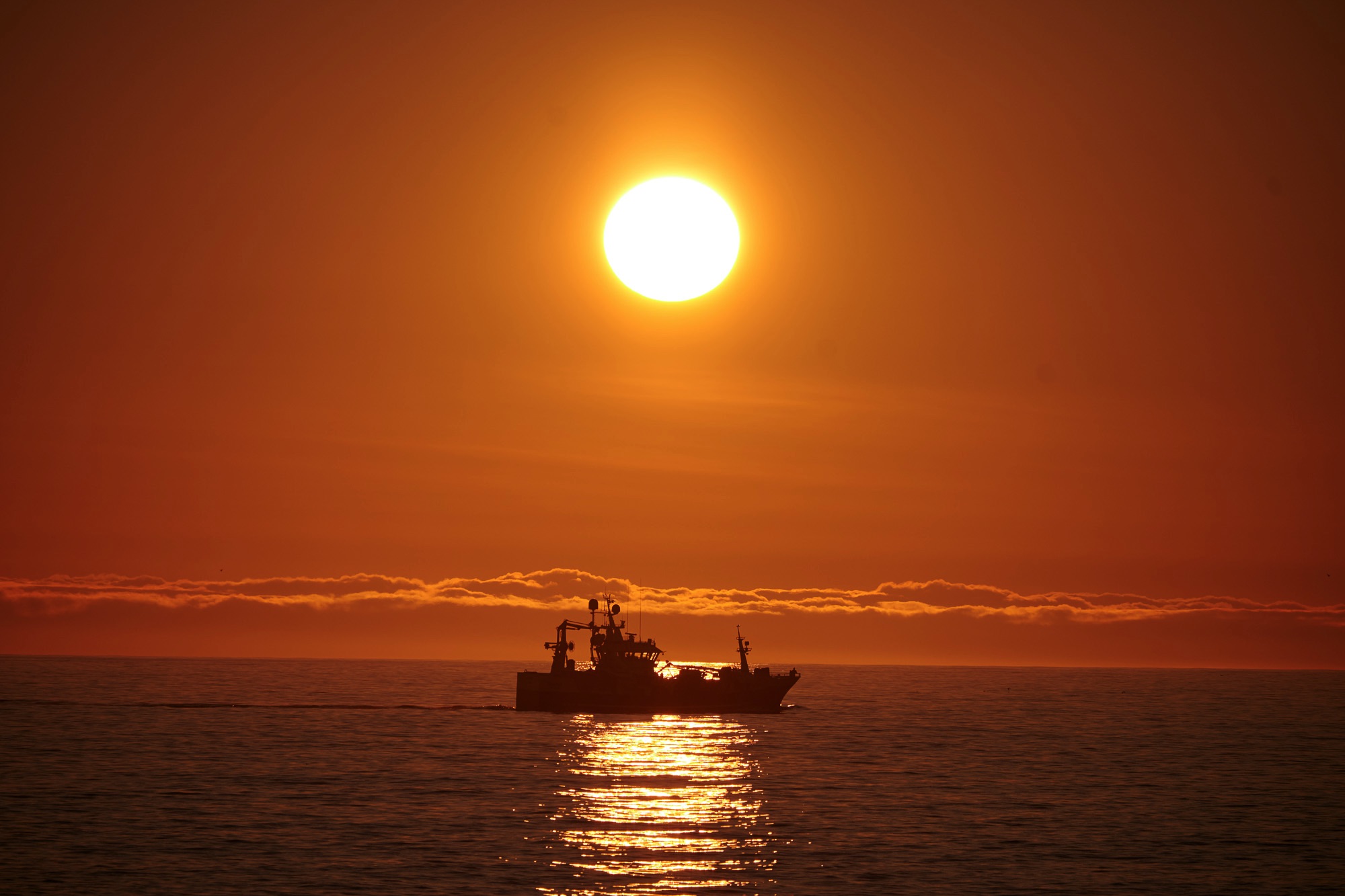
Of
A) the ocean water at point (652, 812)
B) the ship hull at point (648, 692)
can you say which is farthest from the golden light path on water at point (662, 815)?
the ship hull at point (648, 692)

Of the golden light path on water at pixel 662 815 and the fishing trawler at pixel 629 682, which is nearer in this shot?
the golden light path on water at pixel 662 815

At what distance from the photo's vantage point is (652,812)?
6444cm

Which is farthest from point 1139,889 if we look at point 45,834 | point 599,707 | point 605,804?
point 599,707

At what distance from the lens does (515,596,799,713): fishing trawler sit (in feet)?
384

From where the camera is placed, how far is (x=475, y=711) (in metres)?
163

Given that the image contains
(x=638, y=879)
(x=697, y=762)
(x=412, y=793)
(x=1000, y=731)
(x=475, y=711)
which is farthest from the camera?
(x=475, y=711)

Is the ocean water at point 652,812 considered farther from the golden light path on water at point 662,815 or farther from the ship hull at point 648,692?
the ship hull at point 648,692

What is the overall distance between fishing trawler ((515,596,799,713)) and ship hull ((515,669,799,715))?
0.21 ft

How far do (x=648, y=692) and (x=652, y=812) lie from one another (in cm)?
5444

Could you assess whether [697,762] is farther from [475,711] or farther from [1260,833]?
[475,711]

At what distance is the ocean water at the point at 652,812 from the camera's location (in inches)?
1925

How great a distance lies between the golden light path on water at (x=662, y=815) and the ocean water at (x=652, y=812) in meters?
0.22

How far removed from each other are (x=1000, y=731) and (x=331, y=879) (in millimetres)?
104841

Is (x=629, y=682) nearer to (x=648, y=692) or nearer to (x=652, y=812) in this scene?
(x=648, y=692)
